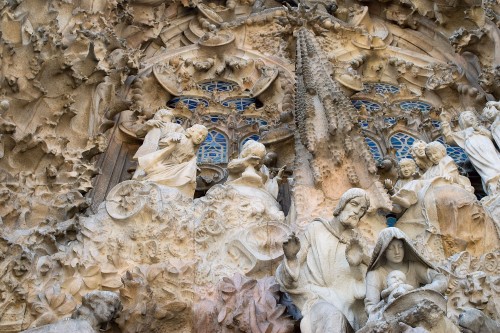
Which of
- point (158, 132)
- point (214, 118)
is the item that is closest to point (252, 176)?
point (158, 132)

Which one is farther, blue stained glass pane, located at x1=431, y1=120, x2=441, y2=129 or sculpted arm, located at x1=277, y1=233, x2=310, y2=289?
blue stained glass pane, located at x1=431, y1=120, x2=441, y2=129

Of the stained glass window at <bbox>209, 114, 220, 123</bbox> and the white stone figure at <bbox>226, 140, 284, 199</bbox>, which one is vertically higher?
the white stone figure at <bbox>226, 140, 284, 199</bbox>

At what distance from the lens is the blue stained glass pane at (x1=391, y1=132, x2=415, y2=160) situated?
980cm

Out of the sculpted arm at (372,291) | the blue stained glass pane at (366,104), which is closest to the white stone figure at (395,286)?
the sculpted arm at (372,291)

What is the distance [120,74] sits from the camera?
9.00 meters

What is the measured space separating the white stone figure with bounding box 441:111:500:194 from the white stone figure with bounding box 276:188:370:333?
8.18 ft

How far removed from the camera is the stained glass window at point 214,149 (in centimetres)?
931

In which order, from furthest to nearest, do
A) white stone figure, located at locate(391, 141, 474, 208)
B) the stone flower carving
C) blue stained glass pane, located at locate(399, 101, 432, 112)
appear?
blue stained glass pane, located at locate(399, 101, 432, 112)
white stone figure, located at locate(391, 141, 474, 208)
the stone flower carving

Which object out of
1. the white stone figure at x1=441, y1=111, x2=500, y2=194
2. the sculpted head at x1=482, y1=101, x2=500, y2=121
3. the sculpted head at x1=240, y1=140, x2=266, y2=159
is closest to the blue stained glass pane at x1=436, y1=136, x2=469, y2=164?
the white stone figure at x1=441, y1=111, x2=500, y2=194

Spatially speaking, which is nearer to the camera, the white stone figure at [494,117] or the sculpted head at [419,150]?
the sculpted head at [419,150]

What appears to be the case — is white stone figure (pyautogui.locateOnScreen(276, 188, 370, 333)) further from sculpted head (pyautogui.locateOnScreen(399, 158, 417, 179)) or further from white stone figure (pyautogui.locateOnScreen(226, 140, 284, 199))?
sculpted head (pyautogui.locateOnScreen(399, 158, 417, 179))

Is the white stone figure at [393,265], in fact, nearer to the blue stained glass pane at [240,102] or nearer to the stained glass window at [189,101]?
the blue stained glass pane at [240,102]

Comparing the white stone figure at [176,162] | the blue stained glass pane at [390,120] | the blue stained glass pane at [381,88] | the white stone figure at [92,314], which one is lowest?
the blue stained glass pane at [381,88]

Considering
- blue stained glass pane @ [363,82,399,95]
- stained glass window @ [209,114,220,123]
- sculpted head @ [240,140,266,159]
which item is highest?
sculpted head @ [240,140,266,159]
